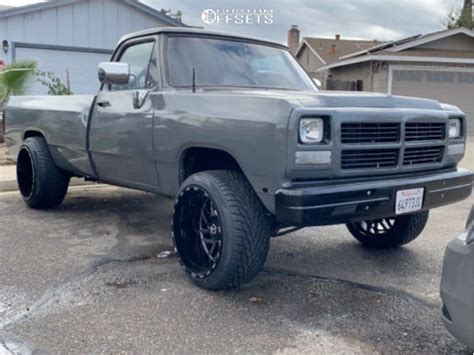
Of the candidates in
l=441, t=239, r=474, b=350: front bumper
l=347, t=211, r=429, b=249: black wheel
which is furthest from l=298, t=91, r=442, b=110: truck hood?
l=441, t=239, r=474, b=350: front bumper

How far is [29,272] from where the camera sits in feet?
14.4

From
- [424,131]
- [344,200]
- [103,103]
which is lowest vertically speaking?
[344,200]

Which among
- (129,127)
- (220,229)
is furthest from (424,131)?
(129,127)

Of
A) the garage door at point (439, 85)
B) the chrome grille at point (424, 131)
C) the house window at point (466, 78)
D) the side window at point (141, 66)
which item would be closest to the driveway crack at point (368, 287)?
the chrome grille at point (424, 131)

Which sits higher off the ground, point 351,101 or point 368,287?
point 351,101

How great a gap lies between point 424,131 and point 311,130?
1.06 m

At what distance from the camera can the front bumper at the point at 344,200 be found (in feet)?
10.9

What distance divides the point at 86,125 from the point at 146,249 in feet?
4.50

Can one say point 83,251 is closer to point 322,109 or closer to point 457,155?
point 322,109

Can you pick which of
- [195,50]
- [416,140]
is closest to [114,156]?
[195,50]

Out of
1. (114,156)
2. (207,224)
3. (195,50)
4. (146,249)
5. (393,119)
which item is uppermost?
(195,50)

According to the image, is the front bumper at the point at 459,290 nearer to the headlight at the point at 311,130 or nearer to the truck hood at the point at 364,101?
the headlight at the point at 311,130

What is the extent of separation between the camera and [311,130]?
3.39 m

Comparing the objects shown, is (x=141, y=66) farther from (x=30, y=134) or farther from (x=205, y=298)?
(x=30, y=134)
